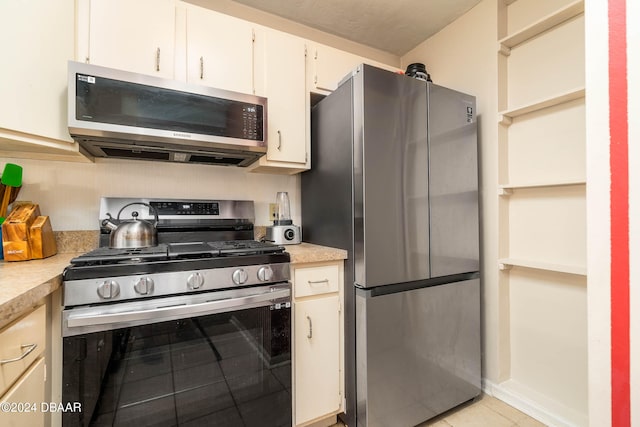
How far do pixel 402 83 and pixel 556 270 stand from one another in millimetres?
1290

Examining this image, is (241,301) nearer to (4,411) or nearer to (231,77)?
(4,411)

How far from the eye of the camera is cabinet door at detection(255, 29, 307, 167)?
1.67 metres

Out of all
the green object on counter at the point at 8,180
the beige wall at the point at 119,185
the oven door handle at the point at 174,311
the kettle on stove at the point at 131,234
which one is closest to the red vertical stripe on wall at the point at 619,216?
the oven door handle at the point at 174,311

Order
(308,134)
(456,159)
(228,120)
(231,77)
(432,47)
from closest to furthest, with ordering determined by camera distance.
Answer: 1. (228,120)
2. (231,77)
3. (456,159)
4. (308,134)
5. (432,47)

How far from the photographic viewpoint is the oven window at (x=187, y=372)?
3.32 ft

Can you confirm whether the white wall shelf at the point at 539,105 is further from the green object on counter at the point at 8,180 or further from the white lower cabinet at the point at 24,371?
the green object on counter at the point at 8,180

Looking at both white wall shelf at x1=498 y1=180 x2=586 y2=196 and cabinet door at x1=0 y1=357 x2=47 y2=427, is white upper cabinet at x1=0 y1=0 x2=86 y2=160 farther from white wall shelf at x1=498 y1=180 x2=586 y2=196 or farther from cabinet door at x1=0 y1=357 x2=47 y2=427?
white wall shelf at x1=498 y1=180 x2=586 y2=196

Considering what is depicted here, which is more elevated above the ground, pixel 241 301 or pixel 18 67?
pixel 18 67

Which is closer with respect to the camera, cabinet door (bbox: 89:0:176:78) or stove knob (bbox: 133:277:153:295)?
stove knob (bbox: 133:277:153:295)

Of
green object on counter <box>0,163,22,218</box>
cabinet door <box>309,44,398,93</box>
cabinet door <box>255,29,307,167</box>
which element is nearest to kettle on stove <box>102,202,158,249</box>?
green object on counter <box>0,163,22,218</box>

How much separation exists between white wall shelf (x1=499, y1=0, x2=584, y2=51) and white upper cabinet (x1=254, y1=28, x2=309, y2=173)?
1277mm

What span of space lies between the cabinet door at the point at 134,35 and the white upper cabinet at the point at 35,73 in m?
0.09

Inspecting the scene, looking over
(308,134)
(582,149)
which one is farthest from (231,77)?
(582,149)

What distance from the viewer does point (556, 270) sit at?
59.6 inches
